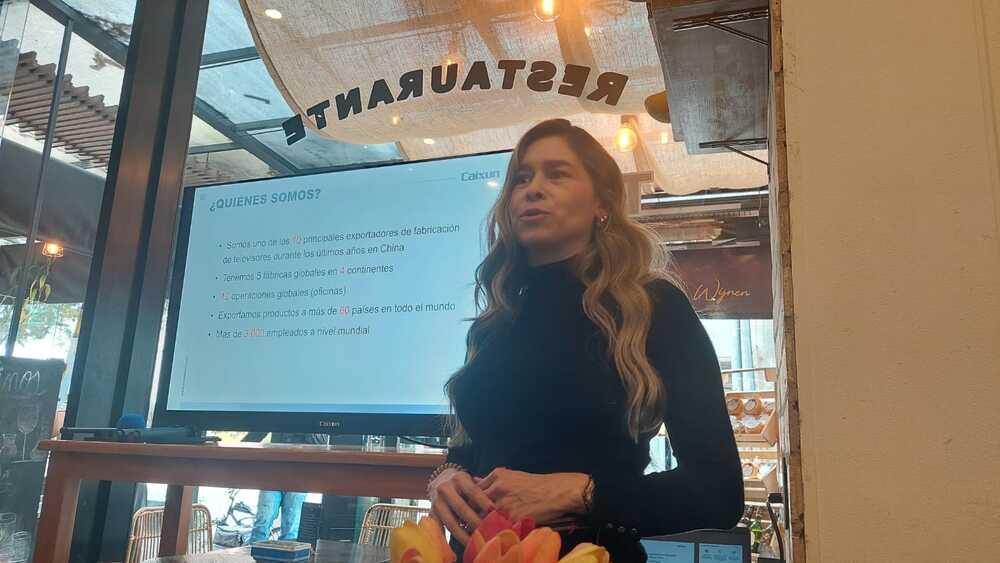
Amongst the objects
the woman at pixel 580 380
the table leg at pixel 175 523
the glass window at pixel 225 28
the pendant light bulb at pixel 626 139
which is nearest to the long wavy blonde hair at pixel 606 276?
the woman at pixel 580 380

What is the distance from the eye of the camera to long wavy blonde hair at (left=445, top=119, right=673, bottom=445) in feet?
3.61

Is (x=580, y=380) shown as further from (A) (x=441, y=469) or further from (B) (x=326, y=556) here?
(B) (x=326, y=556)

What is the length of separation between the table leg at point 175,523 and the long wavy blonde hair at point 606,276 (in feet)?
3.18

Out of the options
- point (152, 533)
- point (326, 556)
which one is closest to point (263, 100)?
point (152, 533)

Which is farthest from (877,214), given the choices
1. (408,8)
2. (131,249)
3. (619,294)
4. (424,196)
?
(131,249)

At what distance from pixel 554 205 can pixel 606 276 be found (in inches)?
6.2

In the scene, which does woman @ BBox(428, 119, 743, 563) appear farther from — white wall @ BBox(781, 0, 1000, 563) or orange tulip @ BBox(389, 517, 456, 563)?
white wall @ BBox(781, 0, 1000, 563)

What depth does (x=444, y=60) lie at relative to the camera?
167cm

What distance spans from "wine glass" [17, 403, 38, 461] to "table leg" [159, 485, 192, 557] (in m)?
0.79

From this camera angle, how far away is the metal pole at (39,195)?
8.02ft

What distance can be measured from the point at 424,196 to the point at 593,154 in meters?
0.42

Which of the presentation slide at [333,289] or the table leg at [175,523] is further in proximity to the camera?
the table leg at [175,523]

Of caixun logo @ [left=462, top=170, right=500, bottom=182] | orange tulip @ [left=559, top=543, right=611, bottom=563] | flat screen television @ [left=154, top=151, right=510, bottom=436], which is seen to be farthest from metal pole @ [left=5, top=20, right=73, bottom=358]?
orange tulip @ [left=559, top=543, right=611, bottom=563]

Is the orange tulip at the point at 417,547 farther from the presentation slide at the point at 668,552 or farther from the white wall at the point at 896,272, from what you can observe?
the presentation slide at the point at 668,552
